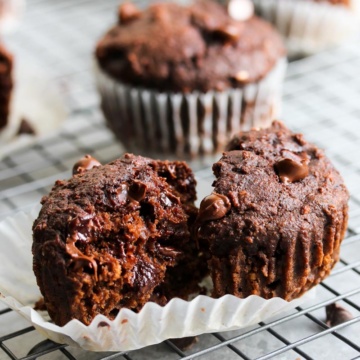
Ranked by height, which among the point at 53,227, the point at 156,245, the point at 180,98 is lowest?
the point at 180,98

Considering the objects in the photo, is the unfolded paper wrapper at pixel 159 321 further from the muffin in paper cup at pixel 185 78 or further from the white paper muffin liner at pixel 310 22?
the white paper muffin liner at pixel 310 22

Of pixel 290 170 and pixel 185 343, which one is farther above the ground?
pixel 290 170

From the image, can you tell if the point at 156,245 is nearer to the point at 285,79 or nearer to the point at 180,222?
the point at 180,222

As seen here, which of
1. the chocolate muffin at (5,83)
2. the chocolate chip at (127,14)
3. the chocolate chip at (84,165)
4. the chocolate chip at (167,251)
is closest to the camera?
the chocolate chip at (167,251)

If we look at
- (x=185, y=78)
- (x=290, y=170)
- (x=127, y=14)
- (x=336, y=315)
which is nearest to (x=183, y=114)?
(x=185, y=78)

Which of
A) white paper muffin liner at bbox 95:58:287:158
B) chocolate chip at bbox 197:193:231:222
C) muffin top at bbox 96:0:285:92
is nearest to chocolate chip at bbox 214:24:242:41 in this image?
muffin top at bbox 96:0:285:92

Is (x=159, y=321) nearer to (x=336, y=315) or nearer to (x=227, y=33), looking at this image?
(x=336, y=315)

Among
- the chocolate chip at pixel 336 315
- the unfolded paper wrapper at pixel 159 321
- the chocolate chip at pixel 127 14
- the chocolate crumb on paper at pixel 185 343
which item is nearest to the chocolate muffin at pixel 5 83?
the chocolate chip at pixel 127 14

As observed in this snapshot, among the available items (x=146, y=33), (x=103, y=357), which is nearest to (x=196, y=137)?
(x=146, y=33)
